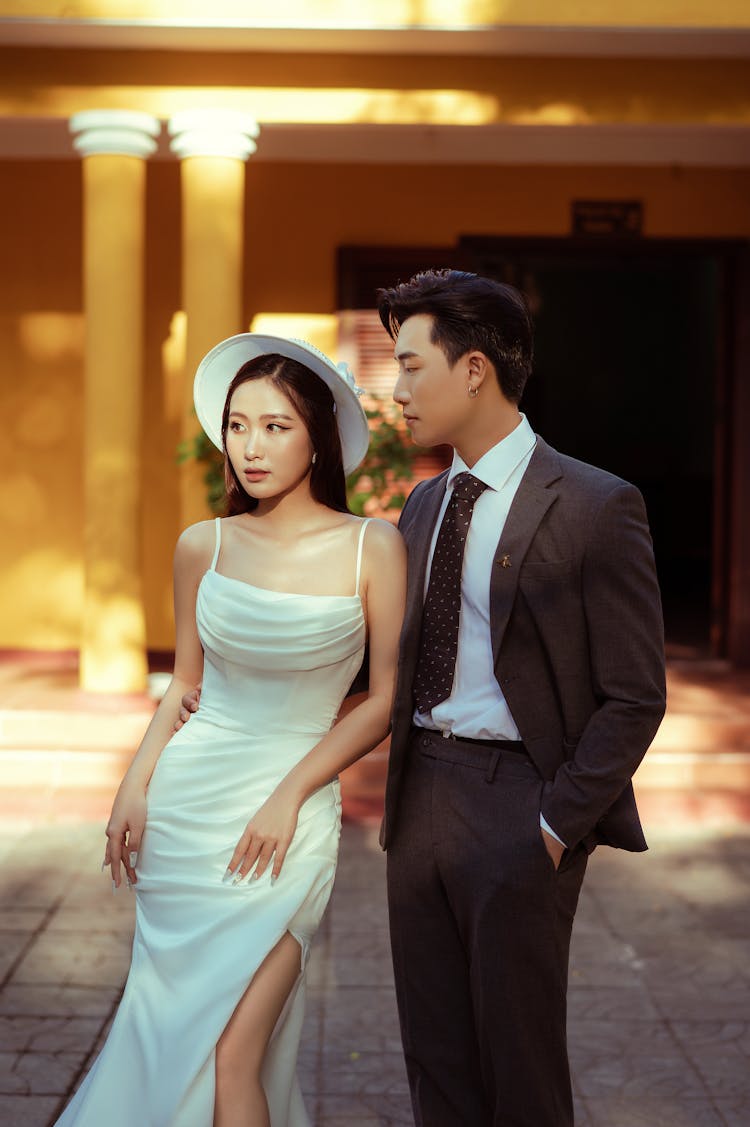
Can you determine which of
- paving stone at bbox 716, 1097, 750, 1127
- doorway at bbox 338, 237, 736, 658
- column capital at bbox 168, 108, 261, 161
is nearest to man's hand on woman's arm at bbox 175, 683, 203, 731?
paving stone at bbox 716, 1097, 750, 1127

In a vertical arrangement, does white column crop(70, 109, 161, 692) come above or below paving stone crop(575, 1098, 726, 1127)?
above

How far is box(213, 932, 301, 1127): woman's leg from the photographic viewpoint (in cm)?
241

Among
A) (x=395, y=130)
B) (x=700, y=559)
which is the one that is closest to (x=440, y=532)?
(x=395, y=130)

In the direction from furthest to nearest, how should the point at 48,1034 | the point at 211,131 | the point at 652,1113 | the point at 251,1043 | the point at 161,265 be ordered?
the point at 161,265 < the point at 211,131 < the point at 48,1034 < the point at 652,1113 < the point at 251,1043

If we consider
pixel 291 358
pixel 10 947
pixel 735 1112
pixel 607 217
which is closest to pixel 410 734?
pixel 291 358

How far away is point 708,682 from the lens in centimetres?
820

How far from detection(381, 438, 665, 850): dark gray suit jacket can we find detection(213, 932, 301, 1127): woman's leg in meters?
0.55

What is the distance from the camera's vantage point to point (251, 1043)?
243 centimetres

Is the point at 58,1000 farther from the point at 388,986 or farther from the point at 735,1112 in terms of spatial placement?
the point at 735,1112

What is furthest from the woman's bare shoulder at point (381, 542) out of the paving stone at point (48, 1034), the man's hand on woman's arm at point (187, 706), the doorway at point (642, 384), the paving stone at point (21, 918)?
the doorway at point (642, 384)

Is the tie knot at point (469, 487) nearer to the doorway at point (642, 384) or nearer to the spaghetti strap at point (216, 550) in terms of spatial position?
the spaghetti strap at point (216, 550)

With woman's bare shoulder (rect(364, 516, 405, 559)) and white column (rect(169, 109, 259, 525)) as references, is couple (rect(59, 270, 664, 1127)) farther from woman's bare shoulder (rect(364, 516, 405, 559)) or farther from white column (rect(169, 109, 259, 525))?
white column (rect(169, 109, 259, 525))

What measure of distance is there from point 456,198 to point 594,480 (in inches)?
267

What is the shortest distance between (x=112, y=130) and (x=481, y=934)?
5723 mm
